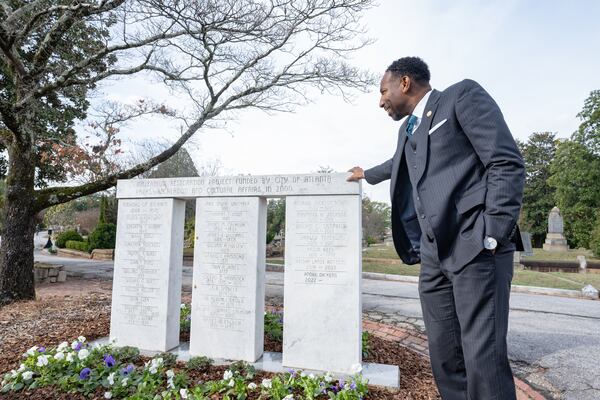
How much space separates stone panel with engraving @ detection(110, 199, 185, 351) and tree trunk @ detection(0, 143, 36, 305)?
12.3ft

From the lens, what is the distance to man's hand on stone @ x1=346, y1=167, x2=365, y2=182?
10.8 feet

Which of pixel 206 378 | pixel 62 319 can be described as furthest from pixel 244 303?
pixel 62 319

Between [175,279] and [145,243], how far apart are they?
534 mm

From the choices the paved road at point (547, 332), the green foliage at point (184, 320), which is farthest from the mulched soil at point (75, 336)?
the paved road at point (547, 332)

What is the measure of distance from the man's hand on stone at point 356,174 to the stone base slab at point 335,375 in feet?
5.65

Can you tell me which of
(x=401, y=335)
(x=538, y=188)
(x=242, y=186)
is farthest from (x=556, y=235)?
(x=242, y=186)

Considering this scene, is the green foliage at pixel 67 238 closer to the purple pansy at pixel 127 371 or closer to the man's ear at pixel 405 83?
the purple pansy at pixel 127 371

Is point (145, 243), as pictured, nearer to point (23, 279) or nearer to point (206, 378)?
point (206, 378)

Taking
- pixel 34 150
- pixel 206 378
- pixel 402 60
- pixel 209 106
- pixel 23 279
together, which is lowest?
pixel 206 378

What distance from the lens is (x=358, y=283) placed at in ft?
10.8

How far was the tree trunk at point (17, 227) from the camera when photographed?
6469mm

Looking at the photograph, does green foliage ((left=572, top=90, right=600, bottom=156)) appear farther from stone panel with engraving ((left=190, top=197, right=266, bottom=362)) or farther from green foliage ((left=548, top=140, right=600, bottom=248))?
stone panel with engraving ((left=190, top=197, right=266, bottom=362))

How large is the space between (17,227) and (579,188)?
30241 millimetres

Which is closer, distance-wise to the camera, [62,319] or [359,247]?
[359,247]
